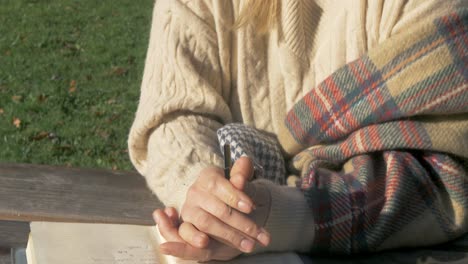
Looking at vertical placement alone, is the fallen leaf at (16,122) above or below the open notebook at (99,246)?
below

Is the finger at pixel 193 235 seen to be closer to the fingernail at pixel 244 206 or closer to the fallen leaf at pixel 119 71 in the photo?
the fingernail at pixel 244 206

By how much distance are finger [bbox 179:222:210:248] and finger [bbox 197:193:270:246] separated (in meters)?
0.04

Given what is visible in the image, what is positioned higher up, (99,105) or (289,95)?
(289,95)

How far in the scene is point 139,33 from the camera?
599cm

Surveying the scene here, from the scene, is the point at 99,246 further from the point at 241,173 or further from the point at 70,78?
the point at 70,78

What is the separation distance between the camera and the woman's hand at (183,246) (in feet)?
3.93

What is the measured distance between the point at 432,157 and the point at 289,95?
0.42m

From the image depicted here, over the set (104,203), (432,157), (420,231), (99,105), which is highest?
(432,157)

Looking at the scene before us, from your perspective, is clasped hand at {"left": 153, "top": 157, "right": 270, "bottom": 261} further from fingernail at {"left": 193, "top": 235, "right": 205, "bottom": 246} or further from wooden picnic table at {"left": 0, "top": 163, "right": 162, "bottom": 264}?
wooden picnic table at {"left": 0, "top": 163, "right": 162, "bottom": 264}

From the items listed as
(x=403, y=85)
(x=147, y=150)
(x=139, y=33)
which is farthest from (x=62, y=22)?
(x=403, y=85)

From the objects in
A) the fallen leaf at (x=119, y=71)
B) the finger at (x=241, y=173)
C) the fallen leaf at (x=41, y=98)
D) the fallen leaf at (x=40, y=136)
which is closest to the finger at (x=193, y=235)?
the finger at (x=241, y=173)

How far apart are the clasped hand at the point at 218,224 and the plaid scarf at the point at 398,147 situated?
20 centimetres

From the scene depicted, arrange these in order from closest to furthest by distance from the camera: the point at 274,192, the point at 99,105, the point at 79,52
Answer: the point at 274,192
the point at 99,105
the point at 79,52

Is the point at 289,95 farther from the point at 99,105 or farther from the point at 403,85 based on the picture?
the point at 99,105
